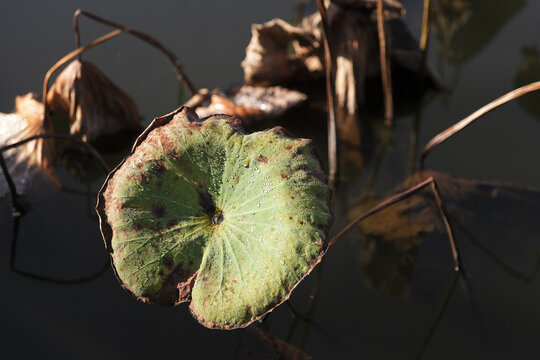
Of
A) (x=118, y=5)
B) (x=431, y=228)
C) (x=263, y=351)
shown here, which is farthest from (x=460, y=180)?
(x=118, y=5)

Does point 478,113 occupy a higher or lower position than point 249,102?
higher

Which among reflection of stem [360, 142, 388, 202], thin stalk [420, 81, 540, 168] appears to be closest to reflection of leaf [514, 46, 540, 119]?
thin stalk [420, 81, 540, 168]

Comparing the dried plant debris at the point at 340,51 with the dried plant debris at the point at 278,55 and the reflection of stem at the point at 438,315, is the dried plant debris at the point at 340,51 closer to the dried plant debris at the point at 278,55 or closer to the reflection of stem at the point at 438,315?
the dried plant debris at the point at 278,55

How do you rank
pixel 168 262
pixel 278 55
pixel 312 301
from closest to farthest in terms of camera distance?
pixel 168 262, pixel 312 301, pixel 278 55

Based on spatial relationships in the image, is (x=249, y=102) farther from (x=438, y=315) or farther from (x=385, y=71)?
(x=438, y=315)

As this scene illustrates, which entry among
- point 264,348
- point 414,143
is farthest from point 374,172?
point 264,348

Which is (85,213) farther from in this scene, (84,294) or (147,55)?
(147,55)

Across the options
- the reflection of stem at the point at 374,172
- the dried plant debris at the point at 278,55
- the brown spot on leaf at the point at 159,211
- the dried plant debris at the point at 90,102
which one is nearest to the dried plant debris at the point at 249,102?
the dried plant debris at the point at 278,55
